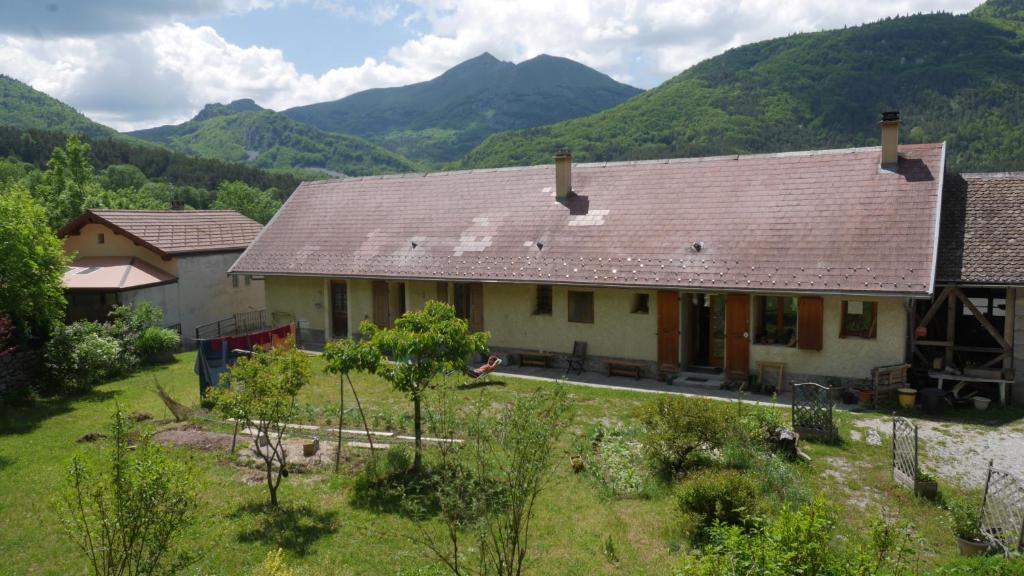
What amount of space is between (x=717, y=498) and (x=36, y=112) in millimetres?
186052

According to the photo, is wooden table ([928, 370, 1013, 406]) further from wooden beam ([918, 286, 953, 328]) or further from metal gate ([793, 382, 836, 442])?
metal gate ([793, 382, 836, 442])

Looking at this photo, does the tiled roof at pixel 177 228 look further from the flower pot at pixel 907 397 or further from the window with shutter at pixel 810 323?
the flower pot at pixel 907 397

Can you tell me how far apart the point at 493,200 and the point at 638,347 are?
8.06 m

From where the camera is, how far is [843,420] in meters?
14.5

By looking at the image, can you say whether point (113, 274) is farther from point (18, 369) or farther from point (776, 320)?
point (776, 320)

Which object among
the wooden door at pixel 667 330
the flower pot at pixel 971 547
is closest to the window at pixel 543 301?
the wooden door at pixel 667 330

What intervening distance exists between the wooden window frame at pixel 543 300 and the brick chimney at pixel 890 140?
1012 centimetres

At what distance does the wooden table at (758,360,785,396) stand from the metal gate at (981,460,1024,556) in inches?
308

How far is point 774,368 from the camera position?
681 inches

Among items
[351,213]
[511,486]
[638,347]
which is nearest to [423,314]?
[511,486]

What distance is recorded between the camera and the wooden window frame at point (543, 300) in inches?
809

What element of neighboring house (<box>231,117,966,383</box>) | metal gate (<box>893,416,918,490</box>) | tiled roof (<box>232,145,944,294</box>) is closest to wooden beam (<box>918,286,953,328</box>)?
neighboring house (<box>231,117,966,383</box>)

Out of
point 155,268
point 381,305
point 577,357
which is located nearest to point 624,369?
point 577,357

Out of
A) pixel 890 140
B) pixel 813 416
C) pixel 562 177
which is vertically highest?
pixel 890 140
